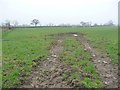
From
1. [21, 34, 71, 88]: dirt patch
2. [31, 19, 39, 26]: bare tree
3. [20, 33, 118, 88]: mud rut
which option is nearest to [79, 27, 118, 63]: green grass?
[20, 33, 118, 88]: mud rut

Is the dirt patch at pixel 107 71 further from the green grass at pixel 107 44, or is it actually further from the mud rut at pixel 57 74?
the green grass at pixel 107 44

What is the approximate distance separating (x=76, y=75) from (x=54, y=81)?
0.93 meters

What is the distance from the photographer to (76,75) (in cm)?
886

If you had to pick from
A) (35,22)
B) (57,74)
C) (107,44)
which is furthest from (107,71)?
(35,22)

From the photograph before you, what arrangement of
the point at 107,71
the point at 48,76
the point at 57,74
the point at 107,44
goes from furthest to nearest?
the point at 107,44 < the point at 107,71 < the point at 57,74 < the point at 48,76

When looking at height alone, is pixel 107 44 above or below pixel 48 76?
above

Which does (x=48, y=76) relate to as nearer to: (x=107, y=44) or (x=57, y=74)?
(x=57, y=74)

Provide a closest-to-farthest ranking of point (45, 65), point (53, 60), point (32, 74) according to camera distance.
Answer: point (32, 74) < point (45, 65) < point (53, 60)

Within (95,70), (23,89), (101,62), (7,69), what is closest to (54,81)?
(23,89)

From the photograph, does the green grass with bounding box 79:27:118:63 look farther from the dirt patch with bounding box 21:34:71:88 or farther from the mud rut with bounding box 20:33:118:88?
the dirt patch with bounding box 21:34:71:88

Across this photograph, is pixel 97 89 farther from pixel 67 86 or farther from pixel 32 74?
pixel 32 74

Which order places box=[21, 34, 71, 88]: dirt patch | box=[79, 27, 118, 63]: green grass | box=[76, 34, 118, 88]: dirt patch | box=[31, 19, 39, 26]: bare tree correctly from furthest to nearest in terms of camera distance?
box=[31, 19, 39, 26]: bare tree, box=[79, 27, 118, 63]: green grass, box=[76, 34, 118, 88]: dirt patch, box=[21, 34, 71, 88]: dirt patch

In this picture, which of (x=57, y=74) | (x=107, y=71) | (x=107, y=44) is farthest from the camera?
(x=107, y=44)

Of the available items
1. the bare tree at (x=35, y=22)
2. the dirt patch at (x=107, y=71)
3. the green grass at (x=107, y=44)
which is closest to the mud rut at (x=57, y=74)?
the dirt patch at (x=107, y=71)
